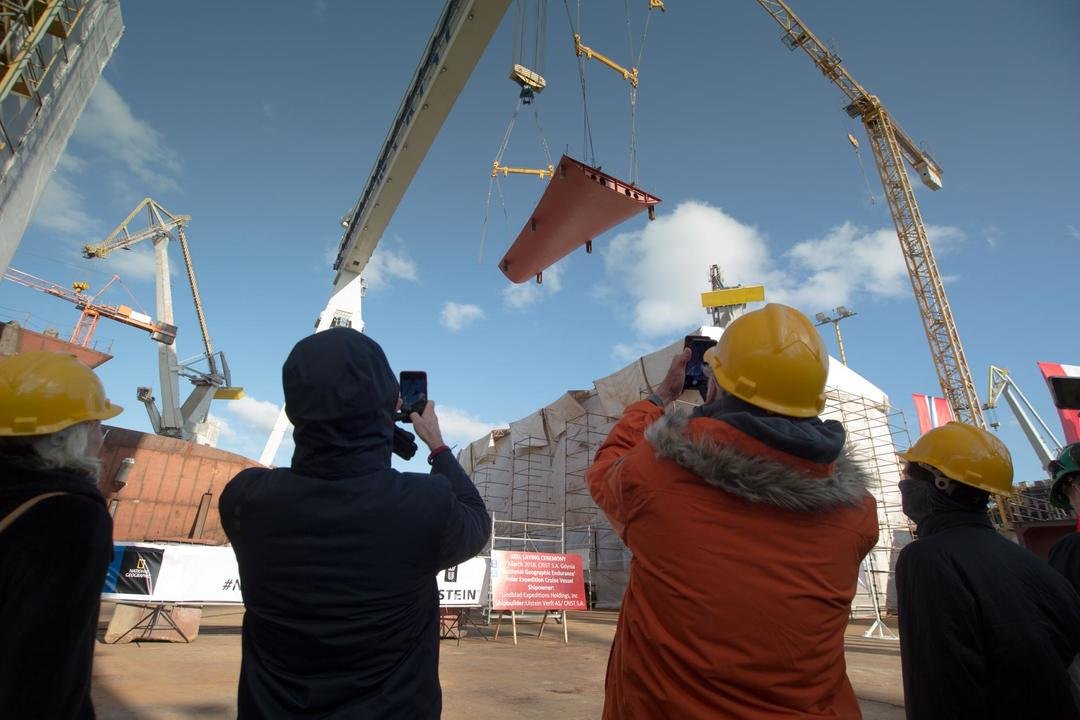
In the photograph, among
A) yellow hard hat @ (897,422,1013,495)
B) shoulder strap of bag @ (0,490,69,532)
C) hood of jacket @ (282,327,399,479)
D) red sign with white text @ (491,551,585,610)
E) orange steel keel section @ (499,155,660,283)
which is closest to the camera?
shoulder strap of bag @ (0,490,69,532)

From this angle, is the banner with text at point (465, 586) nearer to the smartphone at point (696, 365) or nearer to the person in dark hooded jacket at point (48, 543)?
the person in dark hooded jacket at point (48, 543)

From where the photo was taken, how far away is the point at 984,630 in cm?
163

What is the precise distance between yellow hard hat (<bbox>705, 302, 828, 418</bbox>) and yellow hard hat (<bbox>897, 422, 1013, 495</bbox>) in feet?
3.10

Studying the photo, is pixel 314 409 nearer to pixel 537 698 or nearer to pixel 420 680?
pixel 420 680

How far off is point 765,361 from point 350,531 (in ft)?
3.62

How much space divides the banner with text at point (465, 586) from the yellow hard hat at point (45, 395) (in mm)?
8095

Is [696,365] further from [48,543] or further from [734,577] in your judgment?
[48,543]

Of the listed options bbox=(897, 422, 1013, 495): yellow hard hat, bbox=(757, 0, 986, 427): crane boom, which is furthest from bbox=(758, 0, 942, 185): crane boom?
bbox=(897, 422, 1013, 495): yellow hard hat

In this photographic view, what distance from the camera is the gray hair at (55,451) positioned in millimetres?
1412

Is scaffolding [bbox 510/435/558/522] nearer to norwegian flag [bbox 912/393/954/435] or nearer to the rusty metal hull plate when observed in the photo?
the rusty metal hull plate

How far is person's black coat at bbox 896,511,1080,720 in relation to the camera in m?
1.59

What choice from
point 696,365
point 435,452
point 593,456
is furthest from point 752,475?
point 593,456

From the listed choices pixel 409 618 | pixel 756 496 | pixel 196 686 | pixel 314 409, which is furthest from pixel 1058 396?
pixel 196 686

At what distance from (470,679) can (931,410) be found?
81.8 feet
